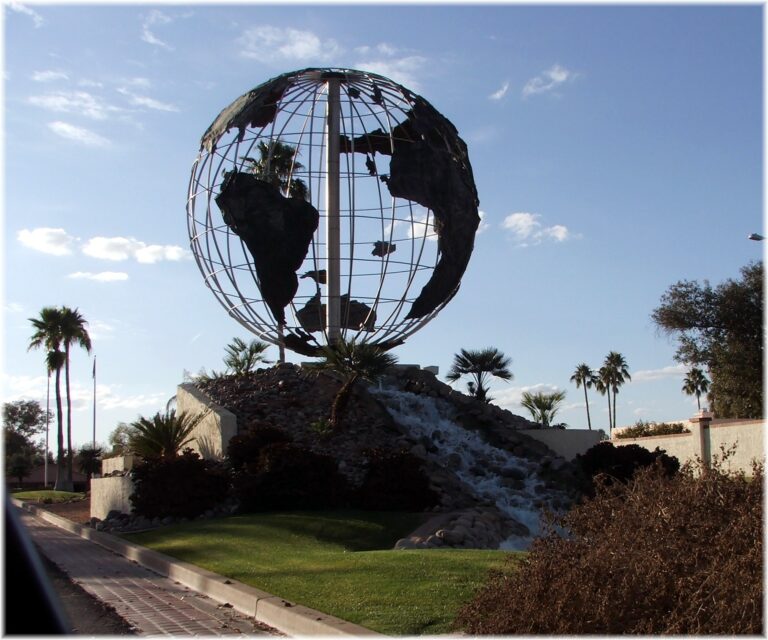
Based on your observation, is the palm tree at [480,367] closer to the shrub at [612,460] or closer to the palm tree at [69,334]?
the shrub at [612,460]

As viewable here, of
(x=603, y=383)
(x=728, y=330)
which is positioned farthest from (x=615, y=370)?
(x=728, y=330)

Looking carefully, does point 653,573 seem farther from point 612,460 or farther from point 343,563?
point 612,460

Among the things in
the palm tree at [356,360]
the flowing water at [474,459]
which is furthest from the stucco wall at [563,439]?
the palm tree at [356,360]

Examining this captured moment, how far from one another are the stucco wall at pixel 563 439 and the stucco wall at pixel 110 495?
439 inches

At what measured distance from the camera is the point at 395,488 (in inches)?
754

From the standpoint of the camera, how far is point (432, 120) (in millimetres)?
26266

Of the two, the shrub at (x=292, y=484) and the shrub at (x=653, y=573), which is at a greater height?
the shrub at (x=653, y=573)

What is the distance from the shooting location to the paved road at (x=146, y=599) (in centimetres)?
894

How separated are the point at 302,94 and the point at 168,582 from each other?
17.0 metres

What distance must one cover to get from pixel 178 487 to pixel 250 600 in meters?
10.7

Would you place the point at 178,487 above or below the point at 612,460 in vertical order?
below

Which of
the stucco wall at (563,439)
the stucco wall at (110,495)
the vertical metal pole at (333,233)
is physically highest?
the vertical metal pole at (333,233)

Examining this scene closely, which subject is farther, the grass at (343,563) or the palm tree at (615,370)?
the palm tree at (615,370)

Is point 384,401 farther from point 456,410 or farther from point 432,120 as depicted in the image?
point 432,120
